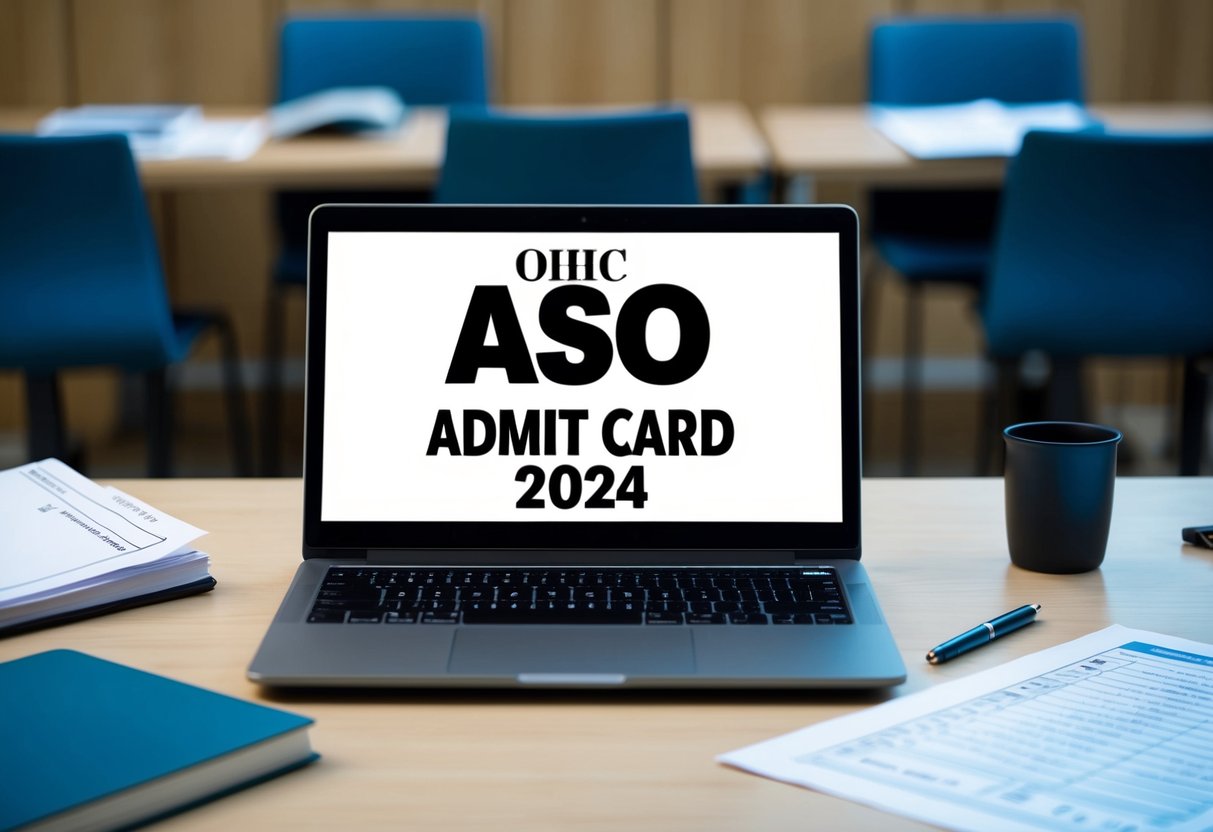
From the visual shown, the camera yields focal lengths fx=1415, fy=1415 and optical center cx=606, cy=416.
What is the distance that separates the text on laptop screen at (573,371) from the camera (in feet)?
3.14

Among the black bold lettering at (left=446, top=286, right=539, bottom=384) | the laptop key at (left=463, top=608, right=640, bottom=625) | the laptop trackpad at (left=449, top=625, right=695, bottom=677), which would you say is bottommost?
the laptop trackpad at (left=449, top=625, right=695, bottom=677)

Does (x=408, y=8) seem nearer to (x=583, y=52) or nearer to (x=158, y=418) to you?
(x=583, y=52)

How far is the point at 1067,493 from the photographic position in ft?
3.14

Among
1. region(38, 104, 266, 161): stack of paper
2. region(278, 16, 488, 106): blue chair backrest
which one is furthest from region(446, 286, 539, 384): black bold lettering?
region(278, 16, 488, 106): blue chair backrest

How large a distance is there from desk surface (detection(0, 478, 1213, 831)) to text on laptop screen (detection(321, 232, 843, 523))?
0.11 m

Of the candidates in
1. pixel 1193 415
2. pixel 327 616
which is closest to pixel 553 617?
pixel 327 616

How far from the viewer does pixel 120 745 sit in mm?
667

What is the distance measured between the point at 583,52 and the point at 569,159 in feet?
5.68

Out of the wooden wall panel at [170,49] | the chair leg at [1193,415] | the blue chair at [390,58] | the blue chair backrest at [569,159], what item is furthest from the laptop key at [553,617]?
the wooden wall panel at [170,49]

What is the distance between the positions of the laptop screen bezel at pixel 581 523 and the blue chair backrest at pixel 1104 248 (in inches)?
52.3

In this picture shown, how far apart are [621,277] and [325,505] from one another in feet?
0.83

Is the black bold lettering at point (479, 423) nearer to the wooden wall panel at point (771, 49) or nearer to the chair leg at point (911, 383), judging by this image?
the chair leg at point (911, 383)

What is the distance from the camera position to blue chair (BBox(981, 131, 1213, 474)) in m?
2.17

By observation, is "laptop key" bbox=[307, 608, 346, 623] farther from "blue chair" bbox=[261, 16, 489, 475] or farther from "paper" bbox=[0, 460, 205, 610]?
"blue chair" bbox=[261, 16, 489, 475]
